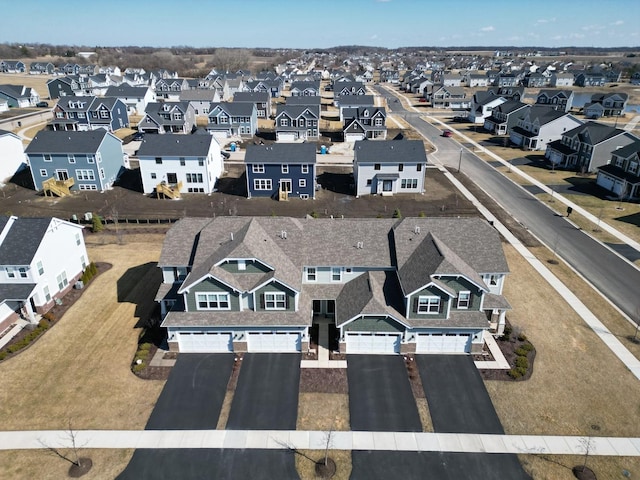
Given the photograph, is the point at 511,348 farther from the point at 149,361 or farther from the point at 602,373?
the point at 149,361

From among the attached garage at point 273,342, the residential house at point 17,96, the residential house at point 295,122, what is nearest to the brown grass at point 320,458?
the attached garage at point 273,342

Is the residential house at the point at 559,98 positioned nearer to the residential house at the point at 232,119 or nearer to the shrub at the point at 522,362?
the residential house at the point at 232,119

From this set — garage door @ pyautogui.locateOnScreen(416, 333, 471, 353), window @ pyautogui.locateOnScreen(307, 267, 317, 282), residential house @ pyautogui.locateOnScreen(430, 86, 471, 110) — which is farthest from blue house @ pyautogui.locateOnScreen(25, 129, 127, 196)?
residential house @ pyautogui.locateOnScreen(430, 86, 471, 110)

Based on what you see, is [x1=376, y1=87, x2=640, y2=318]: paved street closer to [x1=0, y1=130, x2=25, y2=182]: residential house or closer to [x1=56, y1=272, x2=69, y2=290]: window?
[x1=56, y1=272, x2=69, y2=290]: window

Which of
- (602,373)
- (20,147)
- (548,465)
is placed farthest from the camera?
(20,147)

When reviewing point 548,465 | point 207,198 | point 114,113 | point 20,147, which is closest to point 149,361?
point 548,465
